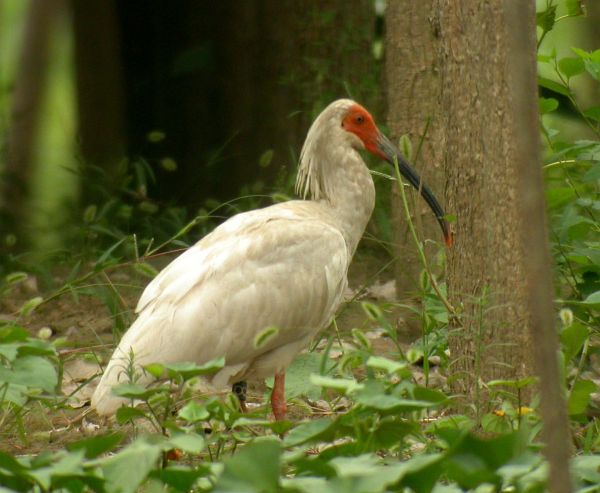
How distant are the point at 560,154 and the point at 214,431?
213cm

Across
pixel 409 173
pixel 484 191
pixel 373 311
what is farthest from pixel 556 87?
pixel 373 311

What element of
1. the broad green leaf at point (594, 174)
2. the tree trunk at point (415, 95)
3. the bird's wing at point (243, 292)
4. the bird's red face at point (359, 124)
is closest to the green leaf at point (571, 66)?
the broad green leaf at point (594, 174)

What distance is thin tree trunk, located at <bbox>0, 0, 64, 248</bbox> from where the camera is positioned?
8.78 metres

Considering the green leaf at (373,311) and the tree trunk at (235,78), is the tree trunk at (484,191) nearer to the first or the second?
the green leaf at (373,311)

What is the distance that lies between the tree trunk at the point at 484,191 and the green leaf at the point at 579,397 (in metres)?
0.25

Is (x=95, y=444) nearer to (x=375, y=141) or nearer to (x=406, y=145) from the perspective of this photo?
(x=406, y=145)

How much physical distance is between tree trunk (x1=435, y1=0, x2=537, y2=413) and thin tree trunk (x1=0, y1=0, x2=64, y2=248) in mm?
4460

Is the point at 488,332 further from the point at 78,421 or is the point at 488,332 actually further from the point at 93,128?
the point at 93,128

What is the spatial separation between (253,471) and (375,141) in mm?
3447

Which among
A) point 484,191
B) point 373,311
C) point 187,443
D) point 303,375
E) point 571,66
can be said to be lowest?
point 303,375

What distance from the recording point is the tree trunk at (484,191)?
472cm

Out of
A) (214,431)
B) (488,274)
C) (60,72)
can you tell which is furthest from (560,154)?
(60,72)

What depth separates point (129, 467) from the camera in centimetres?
340

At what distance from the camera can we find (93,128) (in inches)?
377
